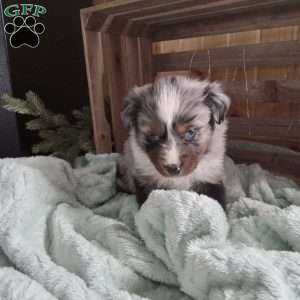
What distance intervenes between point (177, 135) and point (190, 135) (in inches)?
2.9

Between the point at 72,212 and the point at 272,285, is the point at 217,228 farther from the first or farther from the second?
the point at 72,212

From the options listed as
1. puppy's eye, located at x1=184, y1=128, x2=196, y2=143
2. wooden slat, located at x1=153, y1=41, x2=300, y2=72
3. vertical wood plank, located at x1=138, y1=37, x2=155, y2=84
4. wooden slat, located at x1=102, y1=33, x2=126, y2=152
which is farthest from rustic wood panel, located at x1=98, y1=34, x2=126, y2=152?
puppy's eye, located at x1=184, y1=128, x2=196, y2=143

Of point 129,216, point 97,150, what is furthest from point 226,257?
point 97,150

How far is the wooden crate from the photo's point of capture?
6.38 ft

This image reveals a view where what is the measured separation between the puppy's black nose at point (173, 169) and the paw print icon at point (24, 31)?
1.53 m

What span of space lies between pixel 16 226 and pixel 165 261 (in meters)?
0.63

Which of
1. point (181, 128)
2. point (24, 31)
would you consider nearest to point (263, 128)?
point (181, 128)

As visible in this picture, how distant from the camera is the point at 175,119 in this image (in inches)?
58.1

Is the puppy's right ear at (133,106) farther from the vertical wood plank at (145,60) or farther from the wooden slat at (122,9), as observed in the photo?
the vertical wood plank at (145,60)

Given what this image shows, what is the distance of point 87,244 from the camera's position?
4.39 ft

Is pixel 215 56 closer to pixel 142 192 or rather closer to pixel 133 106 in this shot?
pixel 133 106

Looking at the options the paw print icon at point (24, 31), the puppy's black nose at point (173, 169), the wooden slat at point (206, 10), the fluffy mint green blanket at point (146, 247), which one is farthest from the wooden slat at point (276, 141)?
the paw print icon at point (24, 31)

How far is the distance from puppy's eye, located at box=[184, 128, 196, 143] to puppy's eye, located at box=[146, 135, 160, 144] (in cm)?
12

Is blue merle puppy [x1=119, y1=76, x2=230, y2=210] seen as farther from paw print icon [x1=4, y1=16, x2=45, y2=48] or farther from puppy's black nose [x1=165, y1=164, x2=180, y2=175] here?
paw print icon [x1=4, y1=16, x2=45, y2=48]
